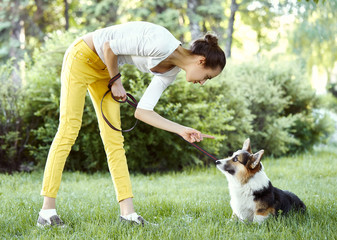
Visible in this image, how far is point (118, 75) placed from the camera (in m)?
3.12

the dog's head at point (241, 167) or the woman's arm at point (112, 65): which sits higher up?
the woman's arm at point (112, 65)

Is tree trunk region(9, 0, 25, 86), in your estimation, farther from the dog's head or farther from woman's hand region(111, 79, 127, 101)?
the dog's head

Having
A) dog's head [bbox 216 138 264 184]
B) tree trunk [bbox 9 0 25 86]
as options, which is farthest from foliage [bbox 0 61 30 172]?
tree trunk [bbox 9 0 25 86]

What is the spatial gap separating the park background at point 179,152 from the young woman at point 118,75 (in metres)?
0.34

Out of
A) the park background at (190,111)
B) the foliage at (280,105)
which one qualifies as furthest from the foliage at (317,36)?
the foliage at (280,105)

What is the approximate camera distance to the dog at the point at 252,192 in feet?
11.0

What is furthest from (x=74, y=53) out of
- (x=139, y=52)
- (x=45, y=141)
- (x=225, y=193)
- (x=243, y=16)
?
(x=243, y=16)

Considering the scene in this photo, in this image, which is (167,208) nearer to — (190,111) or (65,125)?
(65,125)

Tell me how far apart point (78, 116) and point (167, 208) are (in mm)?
1421

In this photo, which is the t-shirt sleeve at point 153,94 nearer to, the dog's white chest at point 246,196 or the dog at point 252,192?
the dog at point 252,192

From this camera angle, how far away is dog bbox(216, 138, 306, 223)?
3.36 metres

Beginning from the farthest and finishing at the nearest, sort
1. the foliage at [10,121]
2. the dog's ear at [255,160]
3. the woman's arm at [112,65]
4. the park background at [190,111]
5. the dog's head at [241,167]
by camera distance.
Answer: the park background at [190,111] < the foliage at [10,121] < the dog's head at [241,167] < the dog's ear at [255,160] < the woman's arm at [112,65]

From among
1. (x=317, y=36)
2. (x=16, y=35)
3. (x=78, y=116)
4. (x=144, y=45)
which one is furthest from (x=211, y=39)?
(x=16, y=35)

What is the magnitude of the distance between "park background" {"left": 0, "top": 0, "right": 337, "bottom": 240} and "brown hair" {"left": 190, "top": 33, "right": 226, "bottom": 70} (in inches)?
11.5
